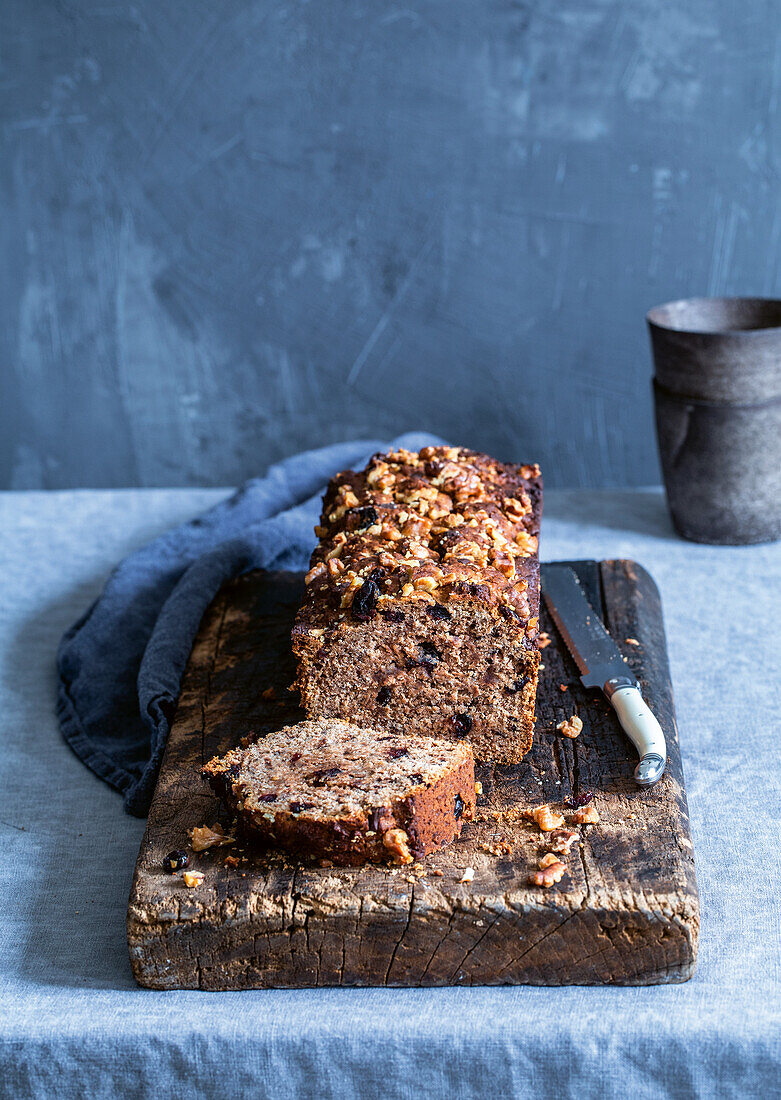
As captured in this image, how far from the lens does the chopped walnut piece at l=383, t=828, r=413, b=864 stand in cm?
179

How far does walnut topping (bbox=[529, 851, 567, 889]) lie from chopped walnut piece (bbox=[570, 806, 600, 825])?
0.12 metres

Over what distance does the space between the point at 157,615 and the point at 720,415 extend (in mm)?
1705

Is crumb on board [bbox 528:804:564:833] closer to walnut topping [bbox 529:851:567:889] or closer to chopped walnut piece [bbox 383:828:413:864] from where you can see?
walnut topping [bbox 529:851:567:889]

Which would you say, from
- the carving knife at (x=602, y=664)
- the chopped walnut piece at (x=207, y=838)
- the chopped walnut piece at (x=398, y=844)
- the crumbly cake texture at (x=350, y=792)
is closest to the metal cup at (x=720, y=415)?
the carving knife at (x=602, y=664)

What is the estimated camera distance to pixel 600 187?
4.02m

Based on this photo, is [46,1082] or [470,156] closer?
[46,1082]

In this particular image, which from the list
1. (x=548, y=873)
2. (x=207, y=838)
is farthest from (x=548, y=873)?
(x=207, y=838)

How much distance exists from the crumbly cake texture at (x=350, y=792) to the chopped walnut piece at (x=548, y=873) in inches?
7.0

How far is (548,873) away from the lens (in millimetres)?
1766

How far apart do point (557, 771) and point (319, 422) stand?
→ 106 inches

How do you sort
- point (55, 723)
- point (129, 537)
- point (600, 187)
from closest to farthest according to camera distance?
point (55, 723) → point (129, 537) → point (600, 187)

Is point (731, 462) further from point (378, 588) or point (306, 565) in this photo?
point (378, 588)

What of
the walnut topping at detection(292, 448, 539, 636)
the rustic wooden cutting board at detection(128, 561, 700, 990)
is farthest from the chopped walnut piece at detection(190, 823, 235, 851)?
the walnut topping at detection(292, 448, 539, 636)

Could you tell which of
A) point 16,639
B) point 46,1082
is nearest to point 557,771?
point 46,1082
